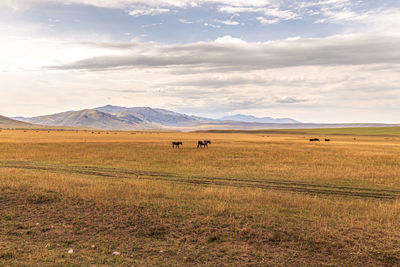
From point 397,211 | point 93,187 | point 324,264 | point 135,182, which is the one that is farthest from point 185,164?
point 324,264

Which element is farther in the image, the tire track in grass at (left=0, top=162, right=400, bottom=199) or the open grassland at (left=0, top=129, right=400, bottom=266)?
the tire track in grass at (left=0, top=162, right=400, bottom=199)

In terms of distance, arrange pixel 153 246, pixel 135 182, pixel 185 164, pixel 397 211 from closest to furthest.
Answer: pixel 153 246, pixel 397 211, pixel 135 182, pixel 185 164

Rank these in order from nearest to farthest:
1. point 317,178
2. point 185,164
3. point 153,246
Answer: point 153,246 → point 317,178 → point 185,164

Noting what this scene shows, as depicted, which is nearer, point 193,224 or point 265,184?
point 193,224

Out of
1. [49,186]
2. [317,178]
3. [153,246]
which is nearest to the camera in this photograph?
[153,246]

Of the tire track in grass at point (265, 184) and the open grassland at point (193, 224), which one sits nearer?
the open grassland at point (193, 224)

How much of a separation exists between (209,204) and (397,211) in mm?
8547

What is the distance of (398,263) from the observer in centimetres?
897

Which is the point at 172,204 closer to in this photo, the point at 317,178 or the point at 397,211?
the point at 397,211

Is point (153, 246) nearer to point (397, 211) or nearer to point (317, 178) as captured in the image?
point (397, 211)

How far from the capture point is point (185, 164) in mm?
31297

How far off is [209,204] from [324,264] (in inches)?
249

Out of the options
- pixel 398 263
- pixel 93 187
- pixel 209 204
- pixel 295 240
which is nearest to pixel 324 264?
pixel 295 240

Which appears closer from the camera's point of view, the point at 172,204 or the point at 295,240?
the point at 295,240
